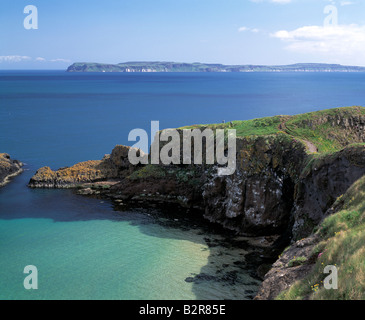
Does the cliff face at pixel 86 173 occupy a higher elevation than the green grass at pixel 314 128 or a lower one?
lower

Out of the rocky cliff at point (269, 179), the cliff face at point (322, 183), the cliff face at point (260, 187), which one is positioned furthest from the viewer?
the cliff face at point (260, 187)

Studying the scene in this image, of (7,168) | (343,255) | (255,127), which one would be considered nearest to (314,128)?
(255,127)

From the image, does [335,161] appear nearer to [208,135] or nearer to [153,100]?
[208,135]

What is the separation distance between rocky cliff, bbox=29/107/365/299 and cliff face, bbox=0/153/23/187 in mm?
8261

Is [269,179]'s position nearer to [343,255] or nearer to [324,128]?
[324,128]

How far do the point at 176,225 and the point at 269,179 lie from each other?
13111 millimetres

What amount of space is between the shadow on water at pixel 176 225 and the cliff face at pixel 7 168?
2.35m

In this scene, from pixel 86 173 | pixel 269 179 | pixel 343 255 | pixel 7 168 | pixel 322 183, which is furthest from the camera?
pixel 7 168

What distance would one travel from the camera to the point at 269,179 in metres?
45.3

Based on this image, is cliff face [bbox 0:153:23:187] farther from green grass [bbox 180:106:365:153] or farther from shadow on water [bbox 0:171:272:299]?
green grass [bbox 180:106:365:153]

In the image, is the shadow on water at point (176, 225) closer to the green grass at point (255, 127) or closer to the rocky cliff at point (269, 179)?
the rocky cliff at point (269, 179)

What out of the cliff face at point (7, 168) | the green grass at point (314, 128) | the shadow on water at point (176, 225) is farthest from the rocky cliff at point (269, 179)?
the cliff face at point (7, 168)

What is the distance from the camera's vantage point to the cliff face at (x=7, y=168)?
6725 centimetres

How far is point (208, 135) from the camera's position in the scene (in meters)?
56.8
